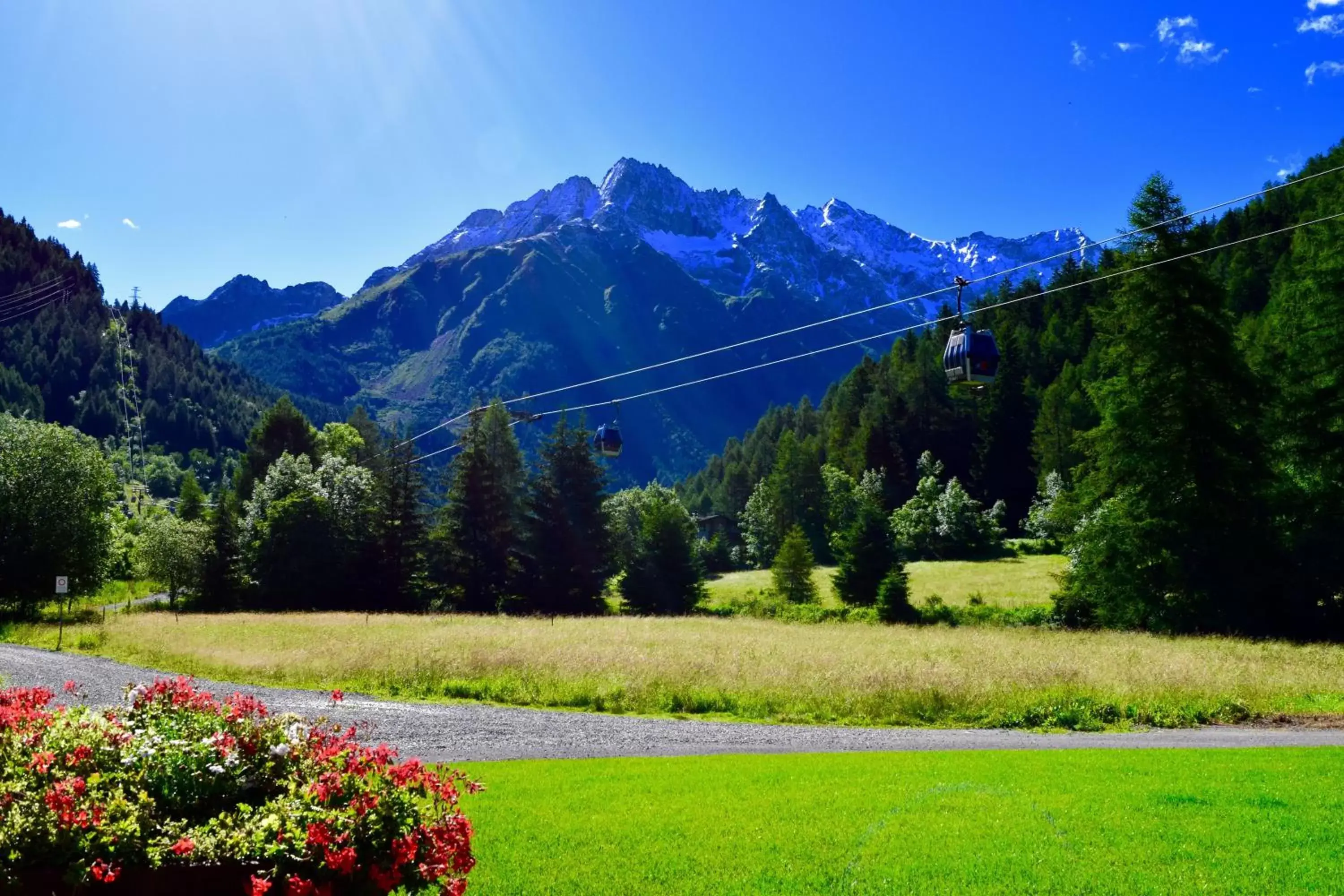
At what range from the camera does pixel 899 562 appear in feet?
167

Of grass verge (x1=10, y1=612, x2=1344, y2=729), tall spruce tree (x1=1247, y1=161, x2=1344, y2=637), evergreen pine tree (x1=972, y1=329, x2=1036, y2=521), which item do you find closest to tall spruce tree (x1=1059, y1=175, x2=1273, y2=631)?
tall spruce tree (x1=1247, y1=161, x2=1344, y2=637)

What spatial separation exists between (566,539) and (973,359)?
1554 inches

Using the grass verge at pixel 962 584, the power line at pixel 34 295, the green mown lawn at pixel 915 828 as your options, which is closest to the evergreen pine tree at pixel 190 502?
the grass verge at pixel 962 584

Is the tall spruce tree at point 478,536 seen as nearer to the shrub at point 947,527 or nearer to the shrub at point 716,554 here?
the shrub at point 716,554

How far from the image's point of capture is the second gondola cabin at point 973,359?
15.3 meters

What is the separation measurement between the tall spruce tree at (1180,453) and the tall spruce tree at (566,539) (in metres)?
30.0

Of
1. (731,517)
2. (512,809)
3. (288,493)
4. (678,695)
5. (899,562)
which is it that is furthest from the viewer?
(731,517)

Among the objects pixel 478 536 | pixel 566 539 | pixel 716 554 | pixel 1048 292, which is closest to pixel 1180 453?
pixel 1048 292

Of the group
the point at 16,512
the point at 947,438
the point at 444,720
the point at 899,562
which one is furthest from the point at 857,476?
the point at 444,720

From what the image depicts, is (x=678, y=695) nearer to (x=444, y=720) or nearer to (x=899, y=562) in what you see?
(x=444, y=720)

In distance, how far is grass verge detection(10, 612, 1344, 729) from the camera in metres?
17.8

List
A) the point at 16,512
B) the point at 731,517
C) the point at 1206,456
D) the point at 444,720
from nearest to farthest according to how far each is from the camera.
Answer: the point at 444,720, the point at 1206,456, the point at 16,512, the point at 731,517

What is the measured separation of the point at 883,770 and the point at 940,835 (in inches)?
137

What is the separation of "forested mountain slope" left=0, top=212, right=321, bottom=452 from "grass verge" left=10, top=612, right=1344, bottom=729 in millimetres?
150129
